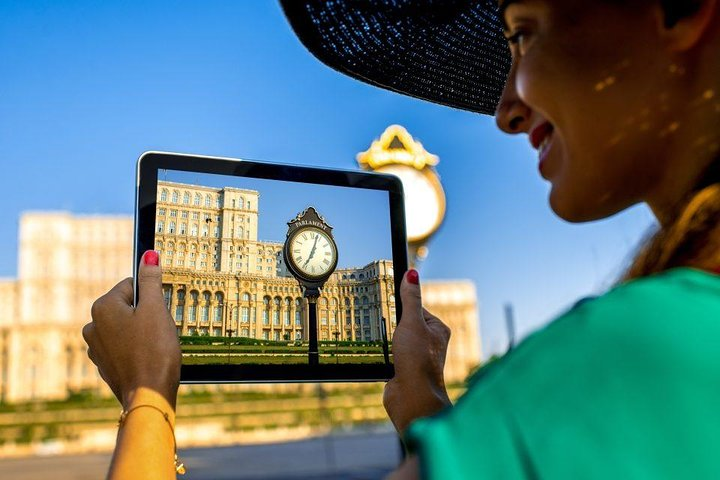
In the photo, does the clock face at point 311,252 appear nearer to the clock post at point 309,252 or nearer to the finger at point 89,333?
the clock post at point 309,252

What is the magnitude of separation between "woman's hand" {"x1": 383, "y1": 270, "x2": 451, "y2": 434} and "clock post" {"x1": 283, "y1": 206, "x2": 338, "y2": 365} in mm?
155

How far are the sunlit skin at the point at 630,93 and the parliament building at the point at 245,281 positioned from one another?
693 mm

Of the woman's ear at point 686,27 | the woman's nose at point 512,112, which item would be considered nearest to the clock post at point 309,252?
the woman's nose at point 512,112

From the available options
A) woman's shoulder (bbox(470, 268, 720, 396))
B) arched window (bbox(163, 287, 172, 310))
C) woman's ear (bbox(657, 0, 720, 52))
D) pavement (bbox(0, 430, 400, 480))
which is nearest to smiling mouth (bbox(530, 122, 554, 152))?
woman's ear (bbox(657, 0, 720, 52))

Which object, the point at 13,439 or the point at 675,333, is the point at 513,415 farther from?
the point at 13,439

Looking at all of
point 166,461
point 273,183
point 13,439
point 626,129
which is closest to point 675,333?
point 626,129

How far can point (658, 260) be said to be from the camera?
17.7 inches

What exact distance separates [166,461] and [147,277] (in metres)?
0.35

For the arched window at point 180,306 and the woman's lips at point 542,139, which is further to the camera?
the arched window at point 180,306

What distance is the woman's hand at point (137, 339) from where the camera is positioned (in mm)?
918

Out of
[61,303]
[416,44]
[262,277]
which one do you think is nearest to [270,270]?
[262,277]

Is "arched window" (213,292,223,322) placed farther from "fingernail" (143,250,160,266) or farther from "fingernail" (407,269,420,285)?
"fingernail" (407,269,420,285)

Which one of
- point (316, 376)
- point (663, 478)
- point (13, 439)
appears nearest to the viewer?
point (663, 478)

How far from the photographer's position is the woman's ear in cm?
56
